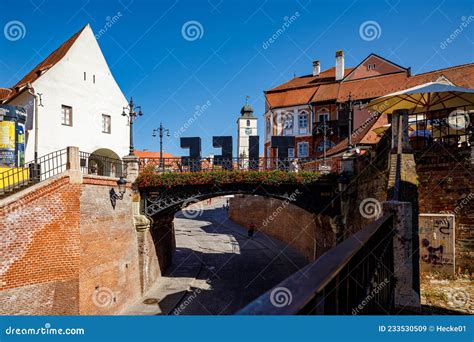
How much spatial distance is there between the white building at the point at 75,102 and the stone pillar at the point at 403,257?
17.9 metres

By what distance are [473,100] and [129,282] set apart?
16356 mm

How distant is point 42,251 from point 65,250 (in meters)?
0.82

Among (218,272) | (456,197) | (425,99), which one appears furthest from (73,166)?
(425,99)

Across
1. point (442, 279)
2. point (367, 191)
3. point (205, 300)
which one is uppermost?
point (367, 191)

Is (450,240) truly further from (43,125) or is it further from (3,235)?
(43,125)

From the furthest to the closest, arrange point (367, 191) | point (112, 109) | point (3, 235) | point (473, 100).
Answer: point (112, 109), point (367, 191), point (473, 100), point (3, 235)

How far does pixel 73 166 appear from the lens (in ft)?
39.3

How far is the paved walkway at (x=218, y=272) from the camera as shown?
15125 mm

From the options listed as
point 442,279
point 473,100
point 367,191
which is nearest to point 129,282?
point 367,191

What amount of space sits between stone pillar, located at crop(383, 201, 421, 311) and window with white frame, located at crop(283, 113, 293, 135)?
3146 cm

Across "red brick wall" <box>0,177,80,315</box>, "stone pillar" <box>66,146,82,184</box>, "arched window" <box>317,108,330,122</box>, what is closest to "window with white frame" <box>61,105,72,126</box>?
"stone pillar" <box>66,146,82,184</box>

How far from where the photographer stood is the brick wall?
7727mm

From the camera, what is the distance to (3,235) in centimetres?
960

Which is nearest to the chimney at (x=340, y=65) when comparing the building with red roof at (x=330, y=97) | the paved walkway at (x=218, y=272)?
the building with red roof at (x=330, y=97)
